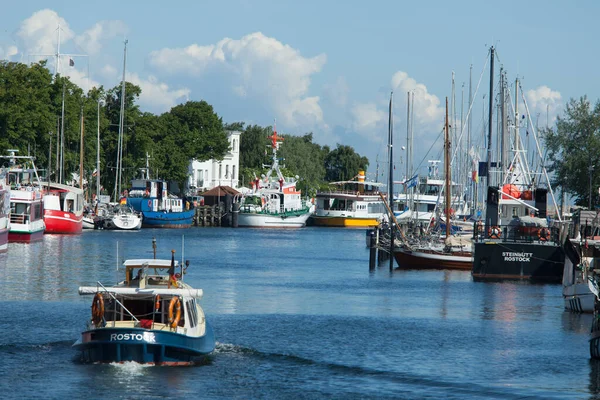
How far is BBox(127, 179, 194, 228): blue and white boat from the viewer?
422 feet

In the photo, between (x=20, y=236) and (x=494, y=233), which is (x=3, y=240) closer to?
(x=20, y=236)

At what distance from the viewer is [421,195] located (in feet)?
405

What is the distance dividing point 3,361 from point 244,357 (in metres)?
7.78

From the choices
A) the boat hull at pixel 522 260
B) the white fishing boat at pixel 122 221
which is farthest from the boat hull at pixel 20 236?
the boat hull at pixel 522 260

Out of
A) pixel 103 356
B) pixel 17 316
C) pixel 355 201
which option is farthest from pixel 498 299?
pixel 355 201

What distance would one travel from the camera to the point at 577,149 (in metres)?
101

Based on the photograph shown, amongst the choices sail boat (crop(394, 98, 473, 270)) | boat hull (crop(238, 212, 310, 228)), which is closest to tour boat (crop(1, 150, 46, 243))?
sail boat (crop(394, 98, 473, 270))

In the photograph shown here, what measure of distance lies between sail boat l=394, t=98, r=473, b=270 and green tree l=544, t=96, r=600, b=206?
1119 inches

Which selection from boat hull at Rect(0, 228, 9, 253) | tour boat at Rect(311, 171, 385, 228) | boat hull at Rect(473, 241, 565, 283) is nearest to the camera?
boat hull at Rect(473, 241, 565, 283)

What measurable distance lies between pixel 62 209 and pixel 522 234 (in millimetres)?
55652

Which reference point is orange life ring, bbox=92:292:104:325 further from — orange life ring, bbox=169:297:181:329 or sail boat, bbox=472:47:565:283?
sail boat, bbox=472:47:565:283

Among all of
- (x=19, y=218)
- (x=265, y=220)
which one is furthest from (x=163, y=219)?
(x=19, y=218)

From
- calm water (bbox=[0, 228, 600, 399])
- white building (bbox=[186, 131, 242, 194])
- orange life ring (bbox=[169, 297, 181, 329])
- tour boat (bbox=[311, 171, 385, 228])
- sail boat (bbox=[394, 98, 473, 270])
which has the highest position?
white building (bbox=[186, 131, 242, 194])

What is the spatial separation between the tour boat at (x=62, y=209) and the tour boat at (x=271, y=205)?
1539 inches
